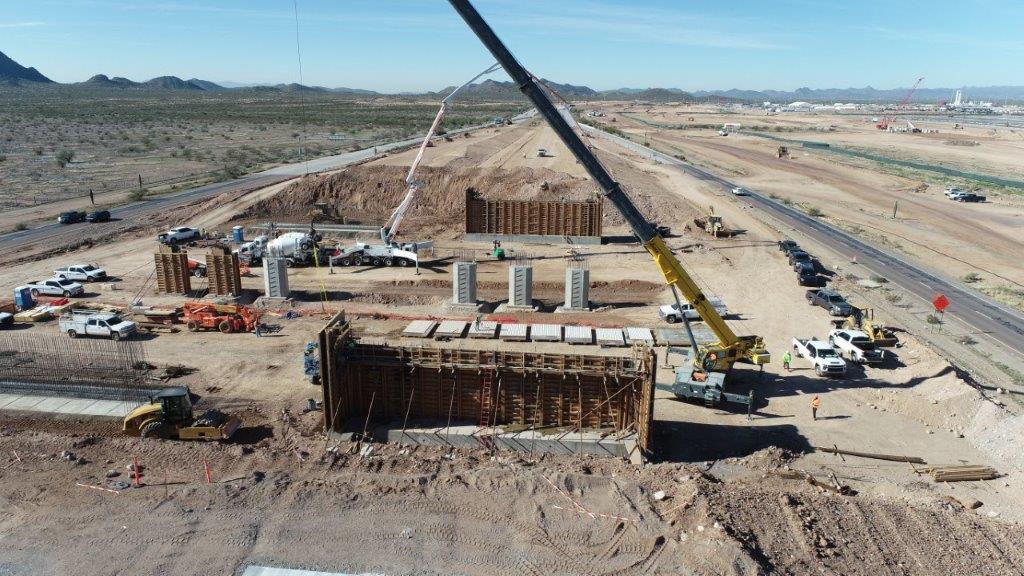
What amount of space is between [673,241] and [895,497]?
32993 millimetres

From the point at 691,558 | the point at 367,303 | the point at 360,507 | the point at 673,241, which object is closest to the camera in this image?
the point at 691,558

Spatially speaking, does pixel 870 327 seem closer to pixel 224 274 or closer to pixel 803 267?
pixel 803 267

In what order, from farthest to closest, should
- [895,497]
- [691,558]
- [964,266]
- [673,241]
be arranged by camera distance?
[673,241] < [964,266] < [895,497] < [691,558]

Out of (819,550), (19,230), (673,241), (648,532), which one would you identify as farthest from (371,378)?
(19,230)

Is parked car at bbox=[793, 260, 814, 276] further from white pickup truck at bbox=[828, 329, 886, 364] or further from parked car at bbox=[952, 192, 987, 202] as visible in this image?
parked car at bbox=[952, 192, 987, 202]

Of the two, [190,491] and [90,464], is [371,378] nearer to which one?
[190,491]

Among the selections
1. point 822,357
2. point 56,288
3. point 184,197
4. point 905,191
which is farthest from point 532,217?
point 905,191

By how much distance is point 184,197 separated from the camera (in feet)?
228

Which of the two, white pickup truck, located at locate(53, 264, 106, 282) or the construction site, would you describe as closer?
the construction site

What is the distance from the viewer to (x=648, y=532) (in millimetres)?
16531

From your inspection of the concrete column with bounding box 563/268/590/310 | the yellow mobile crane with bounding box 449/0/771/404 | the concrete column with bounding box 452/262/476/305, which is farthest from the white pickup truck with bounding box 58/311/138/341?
the yellow mobile crane with bounding box 449/0/771/404

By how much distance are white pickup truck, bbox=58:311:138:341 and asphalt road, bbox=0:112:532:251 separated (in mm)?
23971

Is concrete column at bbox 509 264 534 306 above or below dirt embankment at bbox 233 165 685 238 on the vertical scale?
below

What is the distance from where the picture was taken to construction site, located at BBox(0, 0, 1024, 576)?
1628 centimetres
